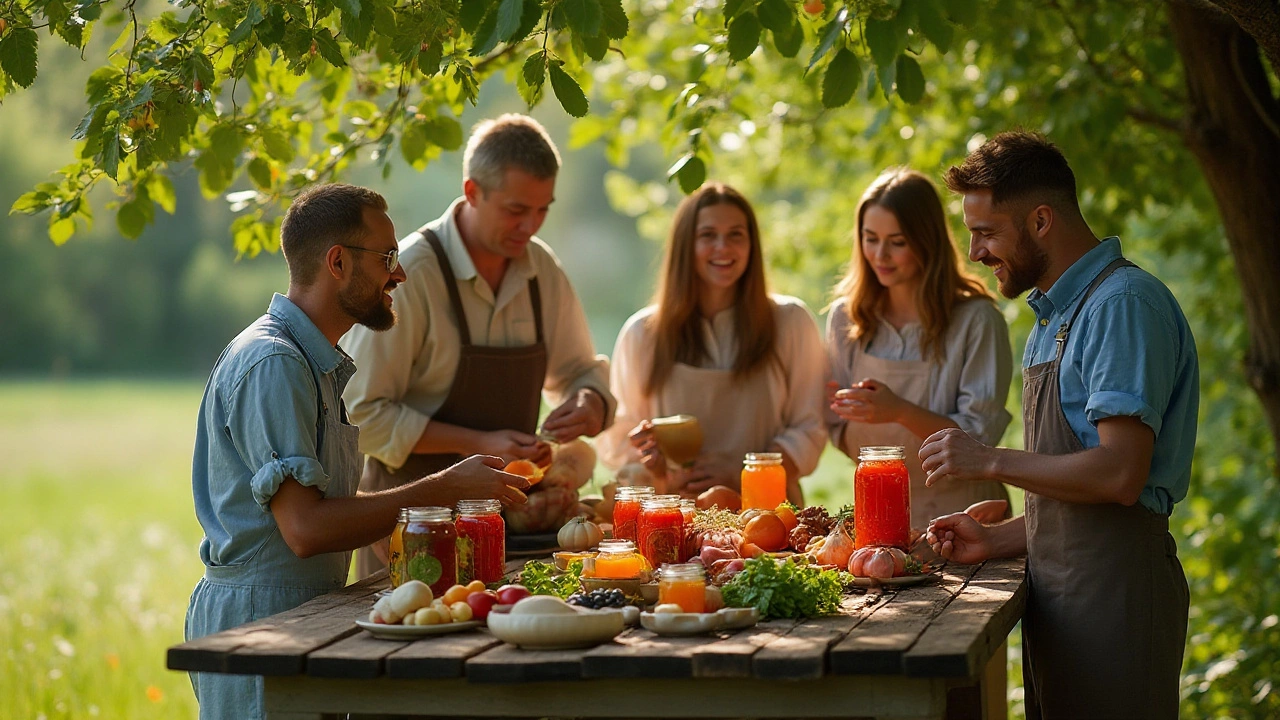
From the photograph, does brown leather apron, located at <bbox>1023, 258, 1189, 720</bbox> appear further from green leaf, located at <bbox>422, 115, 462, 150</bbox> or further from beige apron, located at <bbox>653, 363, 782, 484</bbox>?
green leaf, located at <bbox>422, 115, 462, 150</bbox>

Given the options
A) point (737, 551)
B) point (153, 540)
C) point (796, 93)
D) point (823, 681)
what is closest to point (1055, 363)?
point (737, 551)

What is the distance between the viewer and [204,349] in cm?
3366

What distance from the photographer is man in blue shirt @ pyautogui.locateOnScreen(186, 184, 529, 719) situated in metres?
3.19

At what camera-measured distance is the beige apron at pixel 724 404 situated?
506 centimetres

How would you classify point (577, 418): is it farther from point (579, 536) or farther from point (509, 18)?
point (509, 18)

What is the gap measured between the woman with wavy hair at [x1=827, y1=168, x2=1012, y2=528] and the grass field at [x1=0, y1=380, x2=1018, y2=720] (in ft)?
13.2

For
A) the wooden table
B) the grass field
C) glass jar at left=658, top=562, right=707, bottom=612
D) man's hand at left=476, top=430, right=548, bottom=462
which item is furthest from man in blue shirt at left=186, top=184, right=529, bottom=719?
the grass field

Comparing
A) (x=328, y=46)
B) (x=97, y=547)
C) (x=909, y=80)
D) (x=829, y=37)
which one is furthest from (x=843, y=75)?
(x=97, y=547)

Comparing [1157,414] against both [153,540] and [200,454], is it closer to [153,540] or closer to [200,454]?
[200,454]

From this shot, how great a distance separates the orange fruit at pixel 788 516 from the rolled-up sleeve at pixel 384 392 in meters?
1.37

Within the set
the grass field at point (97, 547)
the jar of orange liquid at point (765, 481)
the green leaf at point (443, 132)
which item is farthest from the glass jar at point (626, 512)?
the grass field at point (97, 547)

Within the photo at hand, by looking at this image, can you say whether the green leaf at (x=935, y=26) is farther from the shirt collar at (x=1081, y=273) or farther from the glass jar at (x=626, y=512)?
the glass jar at (x=626, y=512)

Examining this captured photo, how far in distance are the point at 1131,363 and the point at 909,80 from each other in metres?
1.10

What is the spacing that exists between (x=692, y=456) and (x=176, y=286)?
31855mm
